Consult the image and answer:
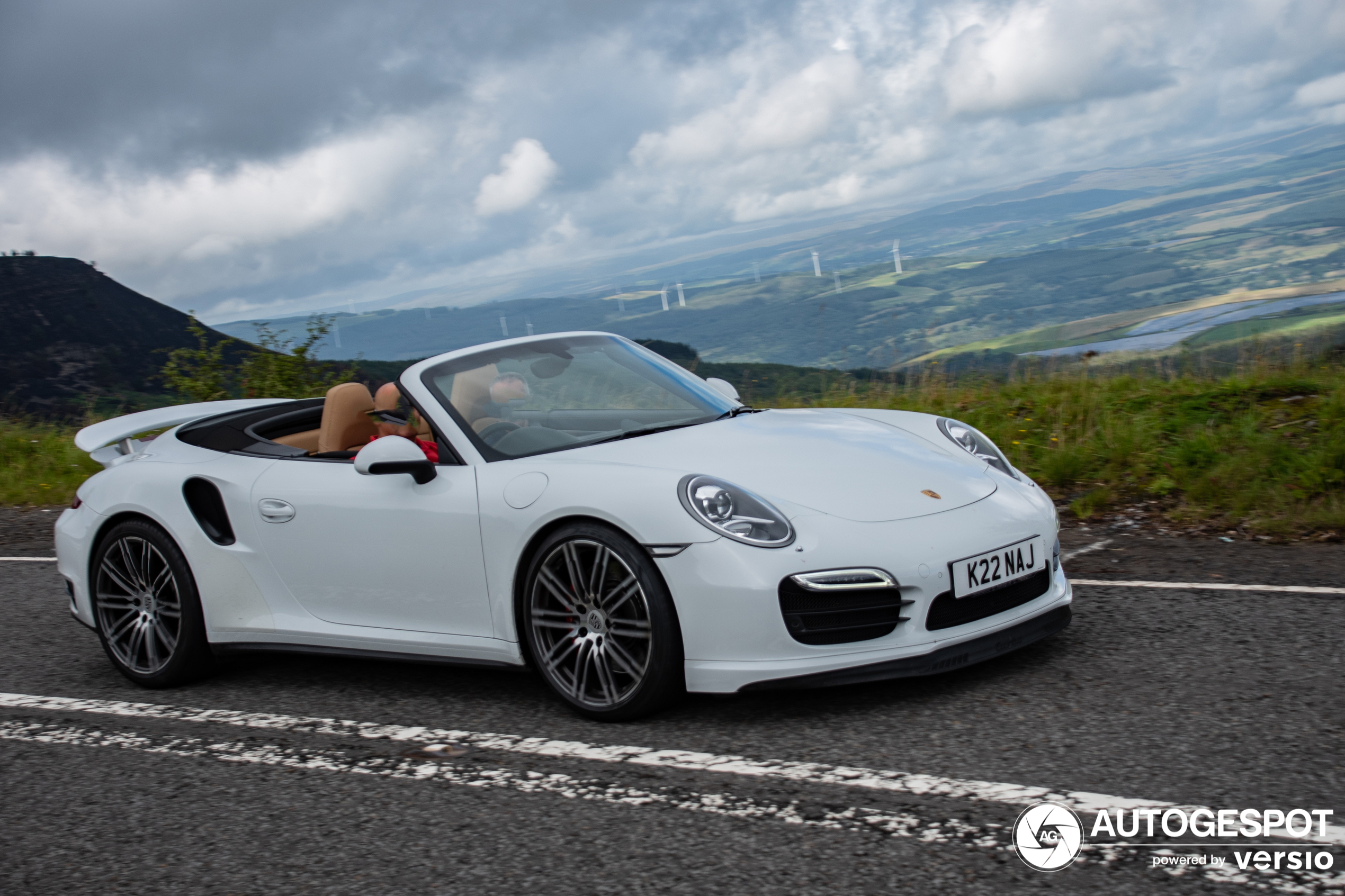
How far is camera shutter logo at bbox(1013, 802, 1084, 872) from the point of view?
7.88 ft

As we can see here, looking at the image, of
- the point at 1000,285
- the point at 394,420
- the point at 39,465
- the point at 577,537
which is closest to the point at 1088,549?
the point at 577,537

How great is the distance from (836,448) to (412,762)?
1806 mm

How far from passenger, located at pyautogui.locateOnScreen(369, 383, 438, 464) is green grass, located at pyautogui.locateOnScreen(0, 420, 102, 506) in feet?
27.7

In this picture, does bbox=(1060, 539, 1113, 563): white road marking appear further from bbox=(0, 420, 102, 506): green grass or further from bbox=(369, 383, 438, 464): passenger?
bbox=(0, 420, 102, 506): green grass

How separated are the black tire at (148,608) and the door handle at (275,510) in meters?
0.51

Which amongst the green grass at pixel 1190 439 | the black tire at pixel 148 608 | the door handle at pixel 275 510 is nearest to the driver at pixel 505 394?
the door handle at pixel 275 510

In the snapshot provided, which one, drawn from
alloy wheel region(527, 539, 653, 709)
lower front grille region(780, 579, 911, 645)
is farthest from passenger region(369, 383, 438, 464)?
lower front grille region(780, 579, 911, 645)

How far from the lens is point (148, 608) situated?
15.3ft

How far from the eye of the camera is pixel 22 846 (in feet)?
10.1

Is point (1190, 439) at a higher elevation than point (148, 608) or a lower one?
lower

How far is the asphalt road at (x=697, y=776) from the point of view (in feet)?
8.42

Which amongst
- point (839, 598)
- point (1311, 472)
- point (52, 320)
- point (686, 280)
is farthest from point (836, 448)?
point (686, 280)

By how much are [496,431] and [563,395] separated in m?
0.44

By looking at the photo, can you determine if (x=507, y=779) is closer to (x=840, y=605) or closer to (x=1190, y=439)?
(x=840, y=605)
